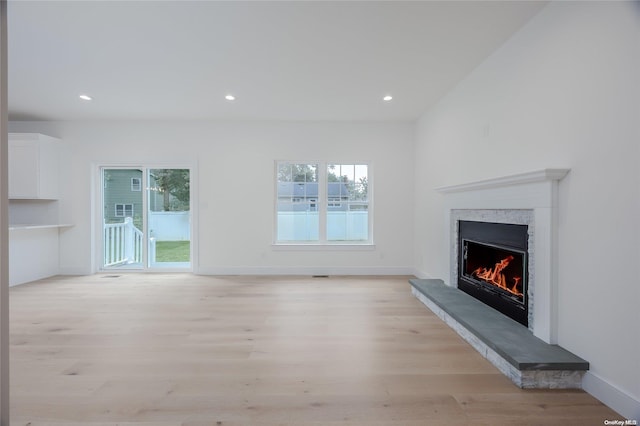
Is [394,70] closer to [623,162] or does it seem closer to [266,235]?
[623,162]

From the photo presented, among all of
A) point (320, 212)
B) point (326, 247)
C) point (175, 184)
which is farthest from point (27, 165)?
point (326, 247)

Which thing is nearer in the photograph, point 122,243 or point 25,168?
point 25,168

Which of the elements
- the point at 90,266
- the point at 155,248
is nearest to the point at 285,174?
the point at 155,248

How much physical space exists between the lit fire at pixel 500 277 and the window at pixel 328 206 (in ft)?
8.16

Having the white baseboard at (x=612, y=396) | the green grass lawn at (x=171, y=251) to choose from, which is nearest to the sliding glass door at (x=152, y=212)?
the green grass lawn at (x=171, y=251)

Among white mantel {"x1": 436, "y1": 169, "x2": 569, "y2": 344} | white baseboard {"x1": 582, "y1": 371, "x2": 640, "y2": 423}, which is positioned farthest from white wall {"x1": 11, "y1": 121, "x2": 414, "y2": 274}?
white baseboard {"x1": 582, "y1": 371, "x2": 640, "y2": 423}

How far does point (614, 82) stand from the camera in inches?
70.0

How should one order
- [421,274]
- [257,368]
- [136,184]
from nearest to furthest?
[257,368] → [421,274] → [136,184]

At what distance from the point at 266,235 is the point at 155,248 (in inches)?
82.1

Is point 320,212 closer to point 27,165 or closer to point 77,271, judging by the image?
point 77,271

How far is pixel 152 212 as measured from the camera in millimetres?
5551

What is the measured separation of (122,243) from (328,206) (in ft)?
13.0

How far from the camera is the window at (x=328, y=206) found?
557 cm

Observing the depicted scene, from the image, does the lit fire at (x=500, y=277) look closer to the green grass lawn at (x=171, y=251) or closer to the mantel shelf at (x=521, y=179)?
the mantel shelf at (x=521, y=179)
